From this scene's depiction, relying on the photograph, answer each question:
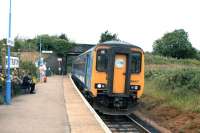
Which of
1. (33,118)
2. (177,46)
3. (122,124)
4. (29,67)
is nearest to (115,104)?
(122,124)

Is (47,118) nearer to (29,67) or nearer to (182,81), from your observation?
(182,81)

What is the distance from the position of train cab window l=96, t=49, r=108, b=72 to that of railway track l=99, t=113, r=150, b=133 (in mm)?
2332

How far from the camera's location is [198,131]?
53.4ft

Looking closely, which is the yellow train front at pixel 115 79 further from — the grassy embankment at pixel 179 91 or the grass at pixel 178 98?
the grassy embankment at pixel 179 91

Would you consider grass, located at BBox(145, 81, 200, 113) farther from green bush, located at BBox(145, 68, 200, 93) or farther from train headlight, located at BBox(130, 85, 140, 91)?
train headlight, located at BBox(130, 85, 140, 91)

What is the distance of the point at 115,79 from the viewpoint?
20.6 m

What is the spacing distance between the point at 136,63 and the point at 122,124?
3002mm

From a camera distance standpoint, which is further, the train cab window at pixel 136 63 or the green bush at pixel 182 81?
the green bush at pixel 182 81

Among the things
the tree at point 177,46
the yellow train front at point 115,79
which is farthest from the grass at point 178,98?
the tree at point 177,46

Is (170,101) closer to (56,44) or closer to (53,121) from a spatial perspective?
(53,121)

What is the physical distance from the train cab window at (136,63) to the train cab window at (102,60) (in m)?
1.21

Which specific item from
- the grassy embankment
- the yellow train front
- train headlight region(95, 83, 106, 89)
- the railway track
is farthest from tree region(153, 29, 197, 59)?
train headlight region(95, 83, 106, 89)

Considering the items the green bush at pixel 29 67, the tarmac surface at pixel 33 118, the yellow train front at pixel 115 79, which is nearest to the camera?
the tarmac surface at pixel 33 118

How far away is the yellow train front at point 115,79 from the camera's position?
67.4ft
